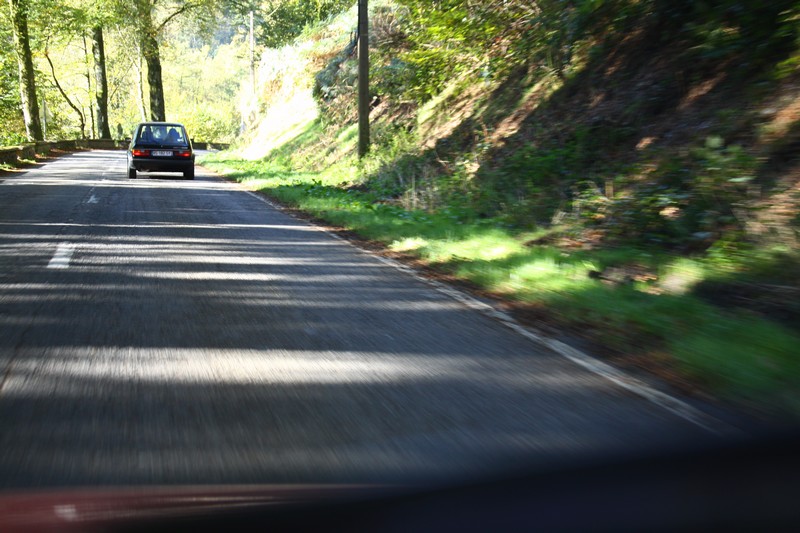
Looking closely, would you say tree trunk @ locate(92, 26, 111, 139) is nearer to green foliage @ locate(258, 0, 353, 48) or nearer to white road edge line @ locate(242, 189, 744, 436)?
green foliage @ locate(258, 0, 353, 48)

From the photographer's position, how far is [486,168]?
13773mm

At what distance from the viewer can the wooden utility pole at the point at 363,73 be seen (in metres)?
17.9

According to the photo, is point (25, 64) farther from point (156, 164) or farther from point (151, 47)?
point (156, 164)

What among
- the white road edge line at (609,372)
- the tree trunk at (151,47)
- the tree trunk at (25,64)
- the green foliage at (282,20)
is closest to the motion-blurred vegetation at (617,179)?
the white road edge line at (609,372)

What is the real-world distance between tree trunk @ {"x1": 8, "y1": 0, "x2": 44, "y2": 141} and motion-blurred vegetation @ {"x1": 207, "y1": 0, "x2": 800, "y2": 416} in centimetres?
2814

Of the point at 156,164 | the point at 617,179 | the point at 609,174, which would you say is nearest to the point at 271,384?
the point at 617,179

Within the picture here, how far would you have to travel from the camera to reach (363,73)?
1877cm

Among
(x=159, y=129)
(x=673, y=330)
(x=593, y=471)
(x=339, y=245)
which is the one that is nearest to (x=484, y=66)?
(x=339, y=245)

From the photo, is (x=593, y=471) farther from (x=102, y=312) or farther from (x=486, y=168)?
(x=486, y=168)

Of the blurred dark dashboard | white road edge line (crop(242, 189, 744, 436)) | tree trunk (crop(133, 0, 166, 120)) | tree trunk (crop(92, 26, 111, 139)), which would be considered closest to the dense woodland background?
white road edge line (crop(242, 189, 744, 436))

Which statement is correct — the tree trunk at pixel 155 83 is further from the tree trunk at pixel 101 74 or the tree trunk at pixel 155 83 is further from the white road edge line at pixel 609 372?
the white road edge line at pixel 609 372

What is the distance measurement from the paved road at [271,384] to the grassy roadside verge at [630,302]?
597 millimetres

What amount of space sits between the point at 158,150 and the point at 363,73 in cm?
752

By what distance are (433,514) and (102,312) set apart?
516cm
